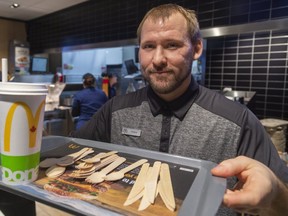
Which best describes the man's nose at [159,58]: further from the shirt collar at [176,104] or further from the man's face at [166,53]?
the shirt collar at [176,104]

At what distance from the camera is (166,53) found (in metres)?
1.01

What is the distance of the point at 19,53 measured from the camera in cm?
545

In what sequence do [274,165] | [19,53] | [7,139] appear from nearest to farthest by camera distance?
[7,139] < [274,165] < [19,53]

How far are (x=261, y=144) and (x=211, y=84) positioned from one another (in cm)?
317

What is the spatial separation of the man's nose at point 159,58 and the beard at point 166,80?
0.11ft

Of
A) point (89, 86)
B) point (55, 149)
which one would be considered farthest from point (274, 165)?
point (89, 86)

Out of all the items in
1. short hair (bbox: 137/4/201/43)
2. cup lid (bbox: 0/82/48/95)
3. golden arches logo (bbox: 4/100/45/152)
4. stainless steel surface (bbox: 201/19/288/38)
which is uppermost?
stainless steel surface (bbox: 201/19/288/38)

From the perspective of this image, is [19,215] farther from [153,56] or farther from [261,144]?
[261,144]

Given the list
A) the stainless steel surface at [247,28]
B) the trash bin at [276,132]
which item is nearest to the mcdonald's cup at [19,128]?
the stainless steel surface at [247,28]

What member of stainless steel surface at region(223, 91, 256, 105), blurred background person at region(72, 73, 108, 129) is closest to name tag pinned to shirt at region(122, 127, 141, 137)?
blurred background person at region(72, 73, 108, 129)

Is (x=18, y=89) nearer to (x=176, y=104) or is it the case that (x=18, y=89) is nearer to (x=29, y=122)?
(x=29, y=122)

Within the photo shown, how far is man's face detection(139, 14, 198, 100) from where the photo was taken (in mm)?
1003

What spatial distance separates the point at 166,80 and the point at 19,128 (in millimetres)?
634

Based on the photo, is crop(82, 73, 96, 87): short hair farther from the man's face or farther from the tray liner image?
the tray liner image
